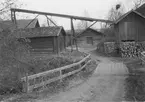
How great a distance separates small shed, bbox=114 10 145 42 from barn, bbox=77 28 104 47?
18074 millimetres

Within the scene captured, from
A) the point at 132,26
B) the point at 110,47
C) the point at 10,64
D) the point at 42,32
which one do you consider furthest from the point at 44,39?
the point at 10,64

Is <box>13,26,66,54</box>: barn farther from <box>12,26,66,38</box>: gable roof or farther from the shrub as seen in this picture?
the shrub

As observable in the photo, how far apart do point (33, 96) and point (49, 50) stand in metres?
17.1

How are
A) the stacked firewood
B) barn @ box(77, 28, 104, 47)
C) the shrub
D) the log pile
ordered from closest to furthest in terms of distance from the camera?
the shrub < the stacked firewood < the log pile < barn @ box(77, 28, 104, 47)

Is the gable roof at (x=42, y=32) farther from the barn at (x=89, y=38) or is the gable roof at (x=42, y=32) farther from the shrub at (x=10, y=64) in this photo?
the barn at (x=89, y=38)

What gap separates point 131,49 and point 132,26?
3273mm

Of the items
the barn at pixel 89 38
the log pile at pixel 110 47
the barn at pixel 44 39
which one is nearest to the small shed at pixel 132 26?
the log pile at pixel 110 47

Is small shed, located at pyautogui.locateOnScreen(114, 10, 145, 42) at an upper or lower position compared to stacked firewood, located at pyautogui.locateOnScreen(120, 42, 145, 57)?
upper

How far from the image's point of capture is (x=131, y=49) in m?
22.8

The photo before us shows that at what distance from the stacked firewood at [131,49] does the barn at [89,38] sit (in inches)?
751

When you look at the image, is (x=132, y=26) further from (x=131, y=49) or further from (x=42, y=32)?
(x=42, y=32)

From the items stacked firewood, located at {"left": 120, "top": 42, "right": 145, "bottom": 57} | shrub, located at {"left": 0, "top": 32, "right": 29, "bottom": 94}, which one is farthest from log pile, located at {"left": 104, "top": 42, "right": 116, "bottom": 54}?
shrub, located at {"left": 0, "top": 32, "right": 29, "bottom": 94}

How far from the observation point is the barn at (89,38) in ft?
138

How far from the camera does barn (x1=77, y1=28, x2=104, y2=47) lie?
138ft
